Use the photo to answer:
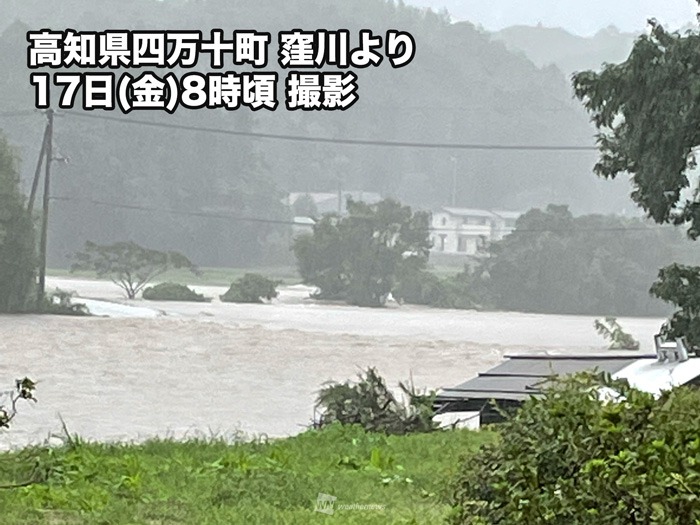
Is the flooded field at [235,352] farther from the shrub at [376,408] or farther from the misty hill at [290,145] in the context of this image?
the shrub at [376,408]

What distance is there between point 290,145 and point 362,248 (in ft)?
14.0

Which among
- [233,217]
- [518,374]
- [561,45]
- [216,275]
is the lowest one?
[518,374]

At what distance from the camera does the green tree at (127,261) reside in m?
23.3

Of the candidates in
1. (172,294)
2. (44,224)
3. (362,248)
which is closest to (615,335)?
(362,248)

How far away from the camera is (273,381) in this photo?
1014 inches

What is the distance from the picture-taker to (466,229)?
2498 centimetres

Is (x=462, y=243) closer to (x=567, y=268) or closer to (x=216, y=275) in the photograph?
(x=567, y=268)

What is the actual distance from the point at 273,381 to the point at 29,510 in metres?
22.2

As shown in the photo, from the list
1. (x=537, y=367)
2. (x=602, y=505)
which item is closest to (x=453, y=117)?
(x=537, y=367)

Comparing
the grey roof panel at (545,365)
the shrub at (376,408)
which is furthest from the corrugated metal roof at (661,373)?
the grey roof panel at (545,365)

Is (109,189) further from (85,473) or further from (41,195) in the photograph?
(85,473)

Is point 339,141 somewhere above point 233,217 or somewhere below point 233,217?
above

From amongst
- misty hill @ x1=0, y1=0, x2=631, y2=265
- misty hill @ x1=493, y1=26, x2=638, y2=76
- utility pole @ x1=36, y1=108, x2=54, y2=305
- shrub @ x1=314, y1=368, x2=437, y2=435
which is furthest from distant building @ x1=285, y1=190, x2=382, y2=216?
shrub @ x1=314, y1=368, x2=437, y2=435

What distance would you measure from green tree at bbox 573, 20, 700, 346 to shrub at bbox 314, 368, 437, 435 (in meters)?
2.01
